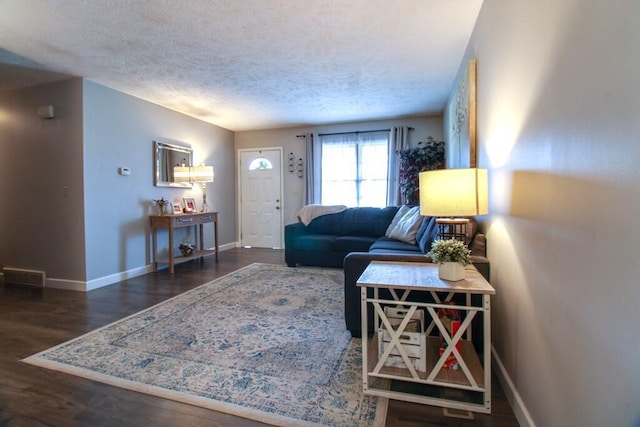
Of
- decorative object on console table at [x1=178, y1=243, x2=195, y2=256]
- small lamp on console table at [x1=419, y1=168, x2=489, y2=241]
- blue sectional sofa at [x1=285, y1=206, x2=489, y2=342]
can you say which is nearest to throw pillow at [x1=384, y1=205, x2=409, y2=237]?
blue sectional sofa at [x1=285, y1=206, x2=489, y2=342]

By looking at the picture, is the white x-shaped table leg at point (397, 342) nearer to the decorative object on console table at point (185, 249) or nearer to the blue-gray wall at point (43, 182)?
the blue-gray wall at point (43, 182)

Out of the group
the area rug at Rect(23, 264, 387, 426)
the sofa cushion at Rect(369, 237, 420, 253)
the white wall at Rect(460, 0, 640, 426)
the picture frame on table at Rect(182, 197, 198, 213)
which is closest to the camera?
the white wall at Rect(460, 0, 640, 426)

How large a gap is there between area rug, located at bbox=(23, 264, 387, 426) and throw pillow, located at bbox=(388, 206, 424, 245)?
1448mm

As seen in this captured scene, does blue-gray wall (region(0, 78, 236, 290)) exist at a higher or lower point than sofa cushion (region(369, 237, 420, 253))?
higher

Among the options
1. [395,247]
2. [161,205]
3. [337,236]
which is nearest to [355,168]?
[337,236]

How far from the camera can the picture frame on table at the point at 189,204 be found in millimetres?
5107

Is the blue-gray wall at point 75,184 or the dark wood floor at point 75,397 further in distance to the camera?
the blue-gray wall at point 75,184

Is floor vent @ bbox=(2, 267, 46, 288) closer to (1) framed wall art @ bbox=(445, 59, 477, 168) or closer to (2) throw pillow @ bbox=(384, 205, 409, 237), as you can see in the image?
(2) throw pillow @ bbox=(384, 205, 409, 237)

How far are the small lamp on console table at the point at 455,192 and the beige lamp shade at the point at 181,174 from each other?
411 centimetres

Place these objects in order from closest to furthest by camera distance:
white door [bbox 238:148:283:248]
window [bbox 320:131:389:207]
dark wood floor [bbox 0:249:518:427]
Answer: dark wood floor [bbox 0:249:518:427], window [bbox 320:131:389:207], white door [bbox 238:148:283:248]

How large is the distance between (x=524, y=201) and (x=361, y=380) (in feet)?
4.24

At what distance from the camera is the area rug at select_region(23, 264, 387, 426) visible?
5.27 feet

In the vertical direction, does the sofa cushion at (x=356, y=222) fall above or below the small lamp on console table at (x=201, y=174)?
below

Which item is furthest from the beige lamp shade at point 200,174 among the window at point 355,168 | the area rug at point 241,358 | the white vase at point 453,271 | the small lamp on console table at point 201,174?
the white vase at point 453,271
